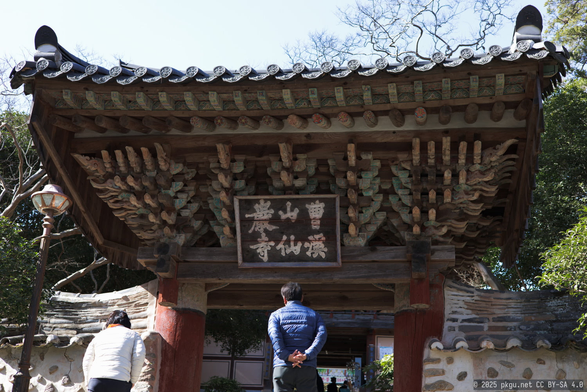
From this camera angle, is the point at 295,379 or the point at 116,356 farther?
the point at 116,356

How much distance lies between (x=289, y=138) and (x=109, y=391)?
3.01m

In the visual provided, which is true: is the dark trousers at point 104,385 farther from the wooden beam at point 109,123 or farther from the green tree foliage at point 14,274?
the wooden beam at point 109,123

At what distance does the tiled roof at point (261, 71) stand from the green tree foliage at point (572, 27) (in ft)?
41.5

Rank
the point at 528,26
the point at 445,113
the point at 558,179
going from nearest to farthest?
the point at 528,26
the point at 445,113
the point at 558,179

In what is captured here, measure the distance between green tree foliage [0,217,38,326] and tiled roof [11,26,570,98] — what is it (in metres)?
1.69

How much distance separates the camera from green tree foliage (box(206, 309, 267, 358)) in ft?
50.6

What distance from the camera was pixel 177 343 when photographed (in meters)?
6.39

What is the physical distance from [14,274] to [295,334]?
3524 millimetres

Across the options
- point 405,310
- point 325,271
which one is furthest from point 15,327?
point 405,310

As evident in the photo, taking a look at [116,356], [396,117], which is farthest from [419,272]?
[116,356]

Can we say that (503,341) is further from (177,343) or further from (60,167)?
(60,167)

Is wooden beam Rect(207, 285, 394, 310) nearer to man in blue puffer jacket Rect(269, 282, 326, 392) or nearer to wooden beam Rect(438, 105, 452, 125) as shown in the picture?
wooden beam Rect(438, 105, 452, 125)

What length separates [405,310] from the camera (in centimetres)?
619

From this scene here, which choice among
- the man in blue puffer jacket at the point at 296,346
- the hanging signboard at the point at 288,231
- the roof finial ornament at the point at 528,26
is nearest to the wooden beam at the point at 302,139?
the hanging signboard at the point at 288,231
